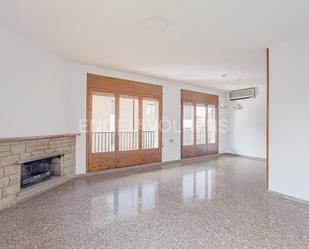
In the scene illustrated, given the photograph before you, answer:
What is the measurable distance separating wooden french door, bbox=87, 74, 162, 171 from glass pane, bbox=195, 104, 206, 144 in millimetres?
1906

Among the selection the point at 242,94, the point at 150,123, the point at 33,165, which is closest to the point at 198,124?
the point at 242,94

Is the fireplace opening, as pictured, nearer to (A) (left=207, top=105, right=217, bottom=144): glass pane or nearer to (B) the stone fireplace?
(B) the stone fireplace

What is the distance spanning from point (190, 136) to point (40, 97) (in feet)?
17.0

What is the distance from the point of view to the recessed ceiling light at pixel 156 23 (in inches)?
105

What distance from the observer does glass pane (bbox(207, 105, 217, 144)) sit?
795cm

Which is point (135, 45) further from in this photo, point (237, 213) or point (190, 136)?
point (190, 136)

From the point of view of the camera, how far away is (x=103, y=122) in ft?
17.1

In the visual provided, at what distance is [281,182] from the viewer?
344 cm

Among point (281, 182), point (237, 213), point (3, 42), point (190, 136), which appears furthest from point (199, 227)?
point (190, 136)

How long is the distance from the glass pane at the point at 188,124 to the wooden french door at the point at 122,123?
1.21 metres

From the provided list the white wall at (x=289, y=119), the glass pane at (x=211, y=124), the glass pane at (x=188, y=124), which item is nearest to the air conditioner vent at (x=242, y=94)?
the glass pane at (x=211, y=124)

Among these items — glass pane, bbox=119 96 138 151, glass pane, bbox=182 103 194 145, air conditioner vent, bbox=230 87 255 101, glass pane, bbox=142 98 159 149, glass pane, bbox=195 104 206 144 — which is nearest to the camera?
glass pane, bbox=119 96 138 151

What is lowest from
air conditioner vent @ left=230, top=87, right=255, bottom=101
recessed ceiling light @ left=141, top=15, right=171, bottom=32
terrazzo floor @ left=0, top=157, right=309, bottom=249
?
terrazzo floor @ left=0, top=157, right=309, bottom=249

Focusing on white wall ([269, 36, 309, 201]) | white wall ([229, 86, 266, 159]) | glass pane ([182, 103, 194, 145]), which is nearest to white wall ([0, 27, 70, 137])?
glass pane ([182, 103, 194, 145])
